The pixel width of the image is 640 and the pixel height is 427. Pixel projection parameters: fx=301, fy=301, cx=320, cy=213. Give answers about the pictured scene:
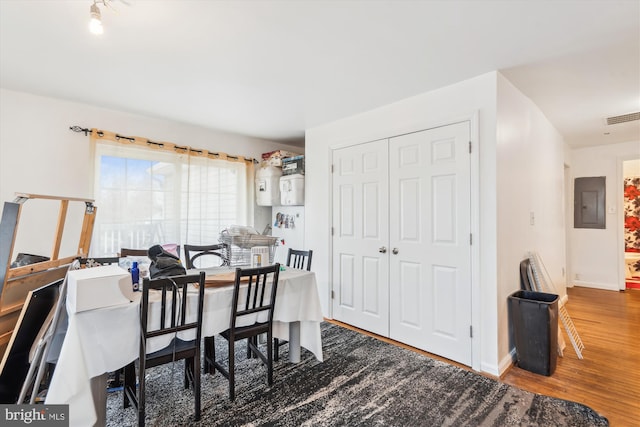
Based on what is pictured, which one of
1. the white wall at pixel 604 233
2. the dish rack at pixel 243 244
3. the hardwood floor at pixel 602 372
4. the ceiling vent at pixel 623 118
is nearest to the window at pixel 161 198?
the dish rack at pixel 243 244

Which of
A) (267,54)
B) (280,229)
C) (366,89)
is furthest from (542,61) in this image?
(280,229)

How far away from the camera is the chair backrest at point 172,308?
1.65 m

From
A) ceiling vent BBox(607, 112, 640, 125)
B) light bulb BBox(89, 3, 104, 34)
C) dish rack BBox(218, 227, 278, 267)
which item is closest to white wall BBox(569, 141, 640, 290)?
ceiling vent BBox(607, 112, 640, 125)

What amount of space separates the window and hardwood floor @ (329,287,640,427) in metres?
2.18

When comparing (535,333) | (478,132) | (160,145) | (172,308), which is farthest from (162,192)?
(535,333)

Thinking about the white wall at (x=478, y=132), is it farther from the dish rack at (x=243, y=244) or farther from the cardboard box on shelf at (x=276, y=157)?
the dish rack at (x=243, y=244)

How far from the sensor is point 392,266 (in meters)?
3.17

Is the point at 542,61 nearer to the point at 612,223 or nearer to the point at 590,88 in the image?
the point at 590,88

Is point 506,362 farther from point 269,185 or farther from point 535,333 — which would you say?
point 269,185

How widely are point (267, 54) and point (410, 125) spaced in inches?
60.5

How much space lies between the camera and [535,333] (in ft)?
8.14

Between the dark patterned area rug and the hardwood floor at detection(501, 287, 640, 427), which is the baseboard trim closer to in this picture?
the hardwood floor at detection(501, 287, 640, 427)

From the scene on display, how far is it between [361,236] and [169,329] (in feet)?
7.37

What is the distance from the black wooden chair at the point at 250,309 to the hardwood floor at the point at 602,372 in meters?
1.94
